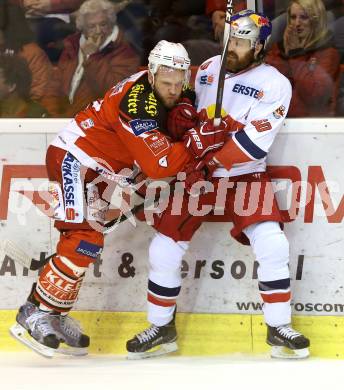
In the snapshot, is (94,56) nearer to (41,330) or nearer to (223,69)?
(223,69)

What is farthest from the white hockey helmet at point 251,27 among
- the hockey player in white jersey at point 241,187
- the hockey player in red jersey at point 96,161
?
the hockey player in red jersey at point 96,161

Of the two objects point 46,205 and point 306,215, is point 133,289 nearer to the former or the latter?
point 46,205

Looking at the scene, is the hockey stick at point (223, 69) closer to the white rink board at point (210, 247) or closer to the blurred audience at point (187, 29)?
the white rink board at point (210, 247)

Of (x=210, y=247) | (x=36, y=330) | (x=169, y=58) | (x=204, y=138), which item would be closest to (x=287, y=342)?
(x=210, y=247)

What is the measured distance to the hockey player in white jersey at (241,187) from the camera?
3779mm

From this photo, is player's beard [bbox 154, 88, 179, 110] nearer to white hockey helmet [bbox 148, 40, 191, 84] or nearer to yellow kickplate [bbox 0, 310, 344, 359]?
white hockey helmet [bbox 148, 40, 191, 84]

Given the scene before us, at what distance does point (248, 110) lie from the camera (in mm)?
3836

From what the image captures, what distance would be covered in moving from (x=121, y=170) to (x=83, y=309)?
26.8 inches

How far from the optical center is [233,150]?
148 inches

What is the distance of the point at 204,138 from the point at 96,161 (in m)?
0.49

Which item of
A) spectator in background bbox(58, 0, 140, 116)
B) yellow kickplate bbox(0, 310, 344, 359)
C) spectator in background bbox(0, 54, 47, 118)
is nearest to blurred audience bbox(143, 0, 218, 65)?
spectator in background bbox(58, 0, 140, 116)

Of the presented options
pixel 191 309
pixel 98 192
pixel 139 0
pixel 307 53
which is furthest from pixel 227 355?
pixel 139 0

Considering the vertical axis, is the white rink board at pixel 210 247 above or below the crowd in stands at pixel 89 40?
below

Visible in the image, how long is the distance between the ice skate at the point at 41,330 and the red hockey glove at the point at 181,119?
0.89m
